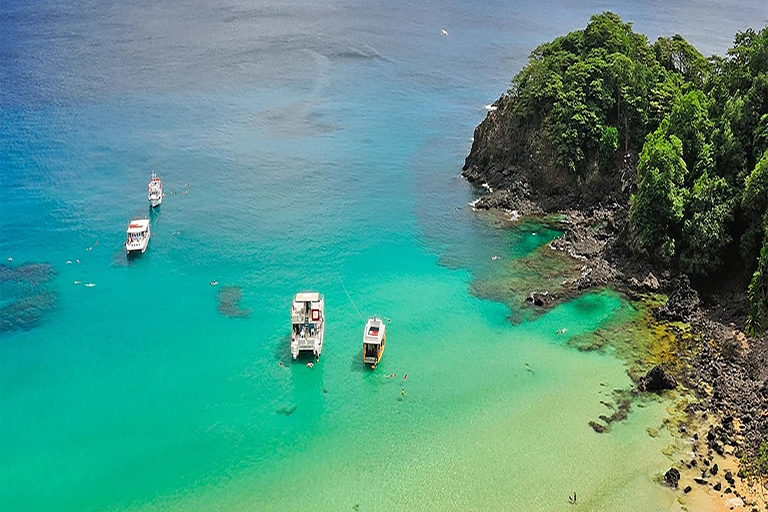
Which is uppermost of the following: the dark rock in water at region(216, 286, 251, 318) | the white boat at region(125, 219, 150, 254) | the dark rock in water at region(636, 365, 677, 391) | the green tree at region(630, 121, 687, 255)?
the green tree at region(630, 121, 687, 255)

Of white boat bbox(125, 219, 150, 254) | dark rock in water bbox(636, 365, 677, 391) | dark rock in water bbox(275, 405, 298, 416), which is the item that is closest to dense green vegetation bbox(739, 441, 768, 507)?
dark rock in water bbox(636, 365, 677, 391)

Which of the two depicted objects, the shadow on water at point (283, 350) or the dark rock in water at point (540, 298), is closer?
the shadow on water at point (283, 350)

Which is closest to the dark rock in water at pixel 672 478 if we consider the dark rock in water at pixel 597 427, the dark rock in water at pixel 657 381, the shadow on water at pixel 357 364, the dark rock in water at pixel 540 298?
the dark rock in water at pixel 597 427

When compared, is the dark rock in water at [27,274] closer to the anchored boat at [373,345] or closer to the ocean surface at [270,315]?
the ocean surface at [270,315]

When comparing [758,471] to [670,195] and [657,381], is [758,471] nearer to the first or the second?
[657,381]

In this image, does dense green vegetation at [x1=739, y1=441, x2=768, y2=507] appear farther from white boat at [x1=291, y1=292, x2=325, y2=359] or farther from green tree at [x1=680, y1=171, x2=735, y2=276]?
white boat at [x1=291, y1=292, x2=325, y2=359]

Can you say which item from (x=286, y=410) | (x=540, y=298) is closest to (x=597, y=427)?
(x=540, y=298)

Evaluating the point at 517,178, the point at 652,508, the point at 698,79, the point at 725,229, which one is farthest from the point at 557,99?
the point at 652,508
